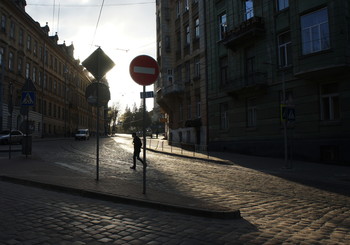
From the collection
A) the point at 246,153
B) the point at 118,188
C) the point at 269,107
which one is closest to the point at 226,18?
the point at 269,107

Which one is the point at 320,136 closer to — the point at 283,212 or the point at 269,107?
the point at 269,107

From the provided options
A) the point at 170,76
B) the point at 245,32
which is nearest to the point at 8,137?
the point at 170,76

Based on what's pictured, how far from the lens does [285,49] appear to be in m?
19.3

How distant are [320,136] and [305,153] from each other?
133 cm

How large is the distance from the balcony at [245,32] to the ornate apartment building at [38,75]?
56.8 feet

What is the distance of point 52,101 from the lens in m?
54.9

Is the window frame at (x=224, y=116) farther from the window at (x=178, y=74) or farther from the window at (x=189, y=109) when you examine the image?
the window at (x=178, y=74)

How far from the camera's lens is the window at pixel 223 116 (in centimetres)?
2467

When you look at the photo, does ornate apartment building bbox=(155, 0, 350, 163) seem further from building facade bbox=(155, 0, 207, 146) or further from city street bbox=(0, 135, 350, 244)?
city street bbox=(0, 135, 350, 244)

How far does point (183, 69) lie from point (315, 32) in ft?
53.7

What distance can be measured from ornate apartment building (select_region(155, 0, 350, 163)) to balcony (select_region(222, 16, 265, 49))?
6 centimetres

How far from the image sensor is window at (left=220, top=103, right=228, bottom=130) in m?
24.7

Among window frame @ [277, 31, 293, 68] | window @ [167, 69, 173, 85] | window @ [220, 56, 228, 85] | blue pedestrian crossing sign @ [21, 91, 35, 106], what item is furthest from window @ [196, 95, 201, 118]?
blue pedestrian crossing sign @ [21, 91, 35, 106]

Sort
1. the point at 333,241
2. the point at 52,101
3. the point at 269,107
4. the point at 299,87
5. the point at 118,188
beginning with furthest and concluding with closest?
the point at 52,101 → the point at 269,107 → the point at 299,87 → the point at 118,188 → the point at 333,241
